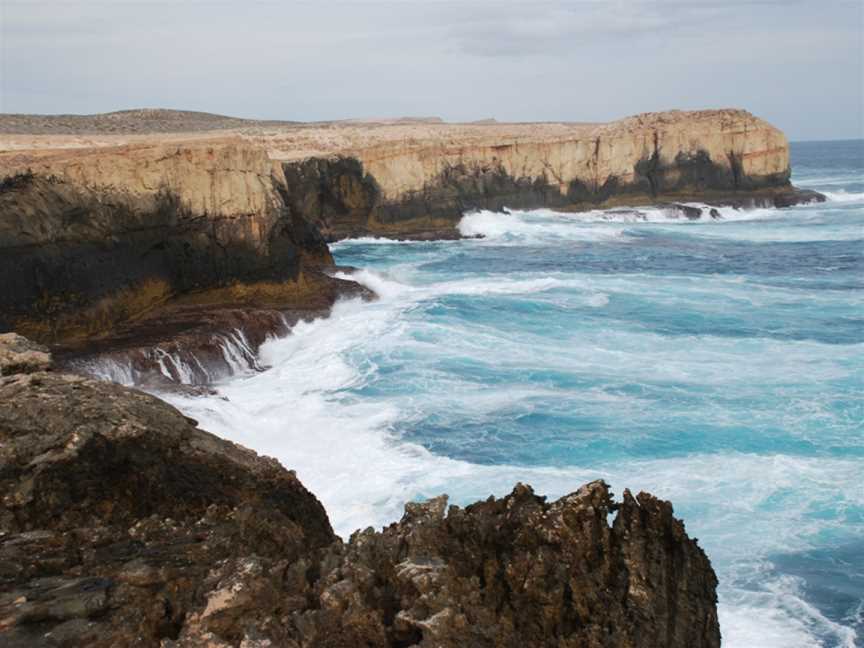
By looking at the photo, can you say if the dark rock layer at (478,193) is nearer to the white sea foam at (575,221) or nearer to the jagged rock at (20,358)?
the white sea foam at (575,221)

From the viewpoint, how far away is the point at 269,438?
1512cm

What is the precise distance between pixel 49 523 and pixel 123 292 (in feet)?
45.7

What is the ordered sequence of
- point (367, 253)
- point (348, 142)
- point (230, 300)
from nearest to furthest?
point (230, 300)
point (367, 253)
point (348, 142)

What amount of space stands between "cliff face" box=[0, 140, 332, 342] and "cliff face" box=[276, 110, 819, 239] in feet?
60.0

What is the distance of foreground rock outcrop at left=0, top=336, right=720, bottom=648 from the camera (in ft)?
17.2

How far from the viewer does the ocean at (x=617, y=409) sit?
11.3m

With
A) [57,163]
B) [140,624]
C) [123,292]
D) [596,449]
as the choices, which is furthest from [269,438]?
[140,624]

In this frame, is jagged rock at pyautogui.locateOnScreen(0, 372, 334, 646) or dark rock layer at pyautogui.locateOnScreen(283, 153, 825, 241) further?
dark rock layer at pyautogui.locateOnScreen(283, 153, 825, 241)

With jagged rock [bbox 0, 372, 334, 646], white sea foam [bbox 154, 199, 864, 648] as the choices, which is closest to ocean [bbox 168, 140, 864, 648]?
white sea foam [bbox 154, 199, 864, 648]

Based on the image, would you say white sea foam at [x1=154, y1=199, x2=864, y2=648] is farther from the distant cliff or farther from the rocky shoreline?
the rocky shoreline

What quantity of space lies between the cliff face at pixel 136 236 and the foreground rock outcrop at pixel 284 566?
11.3 metres

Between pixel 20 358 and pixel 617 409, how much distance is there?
1059 centimetres

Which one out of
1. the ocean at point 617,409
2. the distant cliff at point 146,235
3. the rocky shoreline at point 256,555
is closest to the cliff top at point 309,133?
the distant cliff at point 146,235

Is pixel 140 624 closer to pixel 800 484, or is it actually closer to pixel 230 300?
pixel 800 484
